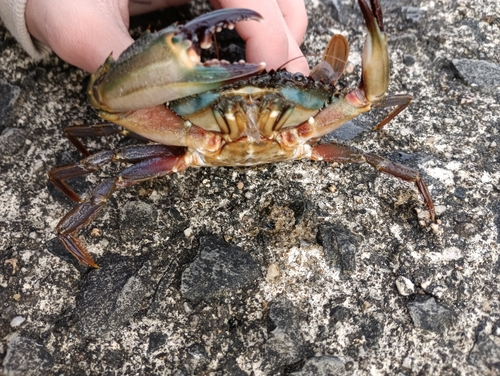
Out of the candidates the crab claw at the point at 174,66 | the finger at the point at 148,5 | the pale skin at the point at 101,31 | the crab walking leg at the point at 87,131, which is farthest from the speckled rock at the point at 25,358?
the finger at the point at 148,5

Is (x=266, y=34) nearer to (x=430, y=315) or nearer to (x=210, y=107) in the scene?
(x=210, y=107)

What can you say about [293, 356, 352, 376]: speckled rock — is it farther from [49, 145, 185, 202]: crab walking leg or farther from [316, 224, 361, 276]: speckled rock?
[49, 145, 185, 202]: crab walking leg

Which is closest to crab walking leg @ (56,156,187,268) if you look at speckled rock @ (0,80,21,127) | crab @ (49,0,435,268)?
crab @ (49,0,435,268)

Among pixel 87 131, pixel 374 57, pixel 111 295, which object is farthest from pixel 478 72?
pixel 111 295

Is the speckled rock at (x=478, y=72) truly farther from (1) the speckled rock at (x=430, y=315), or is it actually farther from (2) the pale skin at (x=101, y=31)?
(1) the speckled rock at (x=430, y=315)

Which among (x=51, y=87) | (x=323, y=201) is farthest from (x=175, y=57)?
(x=51, y=87)

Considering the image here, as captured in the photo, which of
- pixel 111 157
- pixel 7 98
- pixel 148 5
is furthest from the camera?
pixel 148 5

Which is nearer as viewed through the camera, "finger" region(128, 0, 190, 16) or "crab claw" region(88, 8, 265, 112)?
"crab claw" region(88, 8, 265, 112)

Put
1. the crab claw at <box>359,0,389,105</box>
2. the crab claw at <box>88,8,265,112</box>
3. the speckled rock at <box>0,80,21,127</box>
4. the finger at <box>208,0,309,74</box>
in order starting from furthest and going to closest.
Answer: the speckled rock at <box>0,80,21,127</box> → the finger at <box>208,0,309,74</box> → the crab claw at <box>359,0,389,105</box> → the crab claw at <box>88,8,265,112</box>
